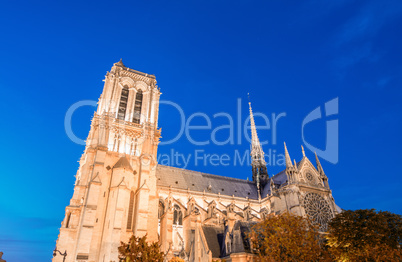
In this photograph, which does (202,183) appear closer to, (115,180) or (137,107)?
(137,107)

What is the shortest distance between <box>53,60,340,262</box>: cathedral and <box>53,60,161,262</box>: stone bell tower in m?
0.10

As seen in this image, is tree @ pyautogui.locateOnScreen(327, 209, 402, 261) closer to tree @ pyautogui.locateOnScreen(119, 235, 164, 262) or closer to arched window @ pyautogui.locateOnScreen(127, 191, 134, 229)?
tree @ pyautogui.locateOnScreen(119, 235, 164, 262)

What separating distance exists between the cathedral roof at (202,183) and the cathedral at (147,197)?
0.19m

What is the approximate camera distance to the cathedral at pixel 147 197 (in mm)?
26172

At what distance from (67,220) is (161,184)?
14.6 metres

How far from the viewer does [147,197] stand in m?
30.5

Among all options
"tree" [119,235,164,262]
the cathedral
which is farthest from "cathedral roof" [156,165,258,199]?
"tree" [119,235,164,262]

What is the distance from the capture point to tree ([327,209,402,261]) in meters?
18.0

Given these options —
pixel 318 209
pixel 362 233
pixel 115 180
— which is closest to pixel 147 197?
pixel 115 180

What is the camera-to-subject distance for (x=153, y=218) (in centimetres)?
3166

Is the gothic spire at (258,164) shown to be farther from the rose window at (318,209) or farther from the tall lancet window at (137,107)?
the tall lancet window at (137,107)

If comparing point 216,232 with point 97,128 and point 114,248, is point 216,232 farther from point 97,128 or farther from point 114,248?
point 97,128

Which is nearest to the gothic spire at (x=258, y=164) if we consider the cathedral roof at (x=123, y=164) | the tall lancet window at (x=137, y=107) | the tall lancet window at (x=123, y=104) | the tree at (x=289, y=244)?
the tall lancet window at (x=137, y=107)

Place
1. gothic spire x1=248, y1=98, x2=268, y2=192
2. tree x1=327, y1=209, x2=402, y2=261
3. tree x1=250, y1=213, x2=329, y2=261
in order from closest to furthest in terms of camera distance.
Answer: tree x1=250, y1=213, x2=329, y2=261, tree x1=327, y1=209, x2=402, y2=261, gothic spire x1=248, y1=98, x2=268, y2=192
